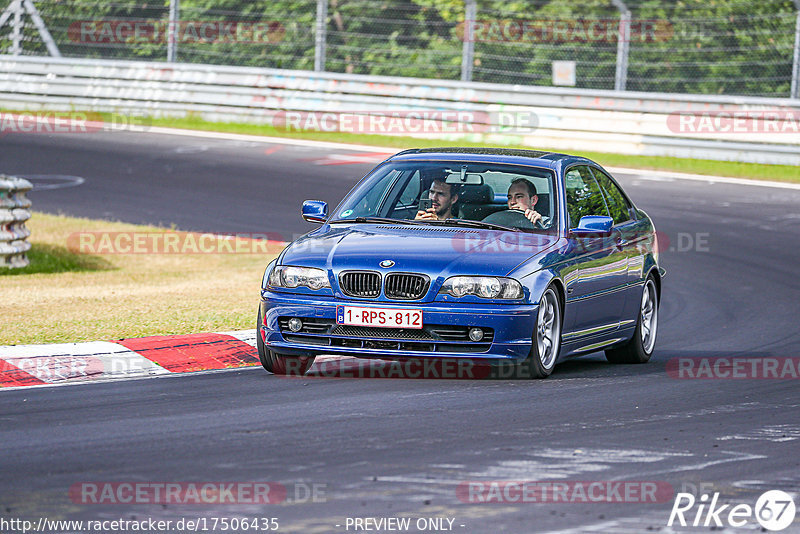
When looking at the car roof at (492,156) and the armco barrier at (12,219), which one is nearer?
the car roof at (492,156)

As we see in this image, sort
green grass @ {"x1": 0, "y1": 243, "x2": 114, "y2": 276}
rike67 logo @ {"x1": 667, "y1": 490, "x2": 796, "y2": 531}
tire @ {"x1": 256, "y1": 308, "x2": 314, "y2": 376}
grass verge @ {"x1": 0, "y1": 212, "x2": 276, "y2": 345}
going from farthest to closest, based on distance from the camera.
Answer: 1. green grass @ {"x1": 0, "y1": 243, "x2": 114, "y2": 276}
2. grass verge @ {"x1": 0, "y1": 212, "x2": 276, "y2": 345}
3. tire @ {"x1": 256, "y1": 308, "x2": 314, "y2": 376}
4. rike67 logo @ {"x1": 667, "y1": 490, "x2": 796, "y2": 531}

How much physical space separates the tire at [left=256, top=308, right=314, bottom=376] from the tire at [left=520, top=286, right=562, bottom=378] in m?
1.42

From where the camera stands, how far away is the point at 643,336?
10711 mm

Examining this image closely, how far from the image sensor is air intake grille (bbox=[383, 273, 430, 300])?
8.62m

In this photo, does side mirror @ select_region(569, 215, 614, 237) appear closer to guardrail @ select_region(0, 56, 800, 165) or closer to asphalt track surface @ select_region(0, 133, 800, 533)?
asphalt track surface @ select_region(0, 133, 800, 533)

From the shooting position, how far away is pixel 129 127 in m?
28.2

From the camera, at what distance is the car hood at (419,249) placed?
28.4ft

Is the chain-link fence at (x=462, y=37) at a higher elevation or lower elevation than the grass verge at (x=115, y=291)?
higher

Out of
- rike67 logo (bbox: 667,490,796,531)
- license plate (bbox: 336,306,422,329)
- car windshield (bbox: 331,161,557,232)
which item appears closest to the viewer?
rike67 logo (bbox: 667,490,796,531)

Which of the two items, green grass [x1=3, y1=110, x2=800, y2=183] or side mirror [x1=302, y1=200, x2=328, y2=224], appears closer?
side mirror [x1=302, y1=200, x2=328, y2=224]

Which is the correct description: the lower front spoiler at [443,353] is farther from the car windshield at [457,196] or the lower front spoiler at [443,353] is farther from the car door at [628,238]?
the car door at [628,238]

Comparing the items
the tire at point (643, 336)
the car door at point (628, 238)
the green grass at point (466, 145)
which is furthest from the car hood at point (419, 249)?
the green grass at point (466, 145)

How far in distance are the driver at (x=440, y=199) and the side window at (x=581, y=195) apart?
785 mm

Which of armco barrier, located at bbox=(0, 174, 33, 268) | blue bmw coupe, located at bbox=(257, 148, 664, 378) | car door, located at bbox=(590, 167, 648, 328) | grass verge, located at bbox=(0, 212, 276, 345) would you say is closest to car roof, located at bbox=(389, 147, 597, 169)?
blue bmw coupe, located at bbox=(257, 148, 664, 378)
